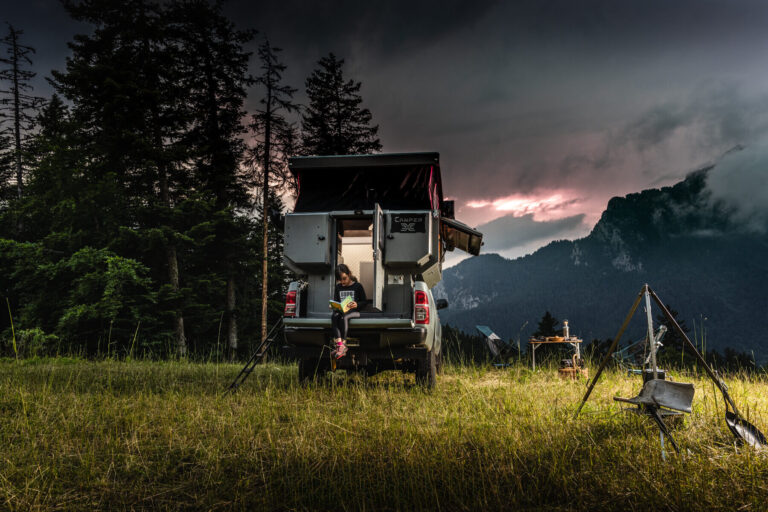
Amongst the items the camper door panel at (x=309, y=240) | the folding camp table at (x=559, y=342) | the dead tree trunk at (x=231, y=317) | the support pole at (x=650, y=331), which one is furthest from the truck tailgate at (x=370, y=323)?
the dead tree trunk at (x=231, y=317)

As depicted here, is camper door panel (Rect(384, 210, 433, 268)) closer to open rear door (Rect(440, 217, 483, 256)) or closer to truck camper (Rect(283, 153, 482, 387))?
truck camper (Rect(283, 153, 482, 387))

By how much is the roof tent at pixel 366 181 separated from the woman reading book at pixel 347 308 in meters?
1.37

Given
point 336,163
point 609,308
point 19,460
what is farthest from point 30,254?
point 609,308

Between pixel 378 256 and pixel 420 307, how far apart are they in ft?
3.25

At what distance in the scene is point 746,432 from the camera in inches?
141

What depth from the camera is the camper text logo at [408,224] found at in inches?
270

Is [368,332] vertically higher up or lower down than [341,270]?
lower down

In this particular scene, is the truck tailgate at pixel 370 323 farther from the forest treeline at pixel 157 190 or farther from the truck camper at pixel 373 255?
the forest treeline at pixel 157 190

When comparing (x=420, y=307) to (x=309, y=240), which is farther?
(x=309, y=240)

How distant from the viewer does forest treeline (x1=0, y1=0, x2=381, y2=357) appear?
16.5 metres

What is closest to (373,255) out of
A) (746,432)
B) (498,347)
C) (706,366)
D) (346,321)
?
(346,321)

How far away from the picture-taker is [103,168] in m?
17.3

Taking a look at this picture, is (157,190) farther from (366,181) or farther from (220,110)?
(366,181)

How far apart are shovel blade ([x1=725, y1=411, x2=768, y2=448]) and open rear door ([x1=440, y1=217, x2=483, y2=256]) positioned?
216 inches
